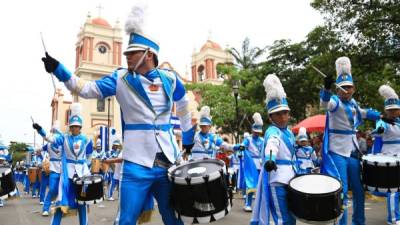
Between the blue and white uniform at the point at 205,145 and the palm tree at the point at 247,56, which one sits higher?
the palm tree at the point at 247,56

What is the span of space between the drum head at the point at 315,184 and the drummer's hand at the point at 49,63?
2.57m

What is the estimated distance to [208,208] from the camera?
3506 mm

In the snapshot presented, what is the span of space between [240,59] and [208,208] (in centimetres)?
3403

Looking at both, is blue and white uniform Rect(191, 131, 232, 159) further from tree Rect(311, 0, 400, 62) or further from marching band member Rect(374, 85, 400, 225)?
tree Rect(311, 0, 400, 62)

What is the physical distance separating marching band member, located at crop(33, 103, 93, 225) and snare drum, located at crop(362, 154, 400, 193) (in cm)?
430

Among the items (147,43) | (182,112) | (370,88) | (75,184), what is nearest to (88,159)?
(75,184)

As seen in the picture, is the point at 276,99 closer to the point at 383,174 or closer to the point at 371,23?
the point at 383,174

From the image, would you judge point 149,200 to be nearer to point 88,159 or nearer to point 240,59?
point 88,159

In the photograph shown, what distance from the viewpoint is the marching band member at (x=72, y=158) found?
6.46 m

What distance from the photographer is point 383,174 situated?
5398 millimetres

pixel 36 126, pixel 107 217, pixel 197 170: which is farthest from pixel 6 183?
pixel 197 170

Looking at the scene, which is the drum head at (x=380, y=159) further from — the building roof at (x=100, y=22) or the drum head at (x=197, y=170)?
the building roof at (x=100, y=22)

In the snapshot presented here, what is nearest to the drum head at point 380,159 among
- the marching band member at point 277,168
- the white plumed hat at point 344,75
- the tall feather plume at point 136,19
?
the white plumed hat at point 344,75

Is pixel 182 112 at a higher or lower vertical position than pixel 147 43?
lower
